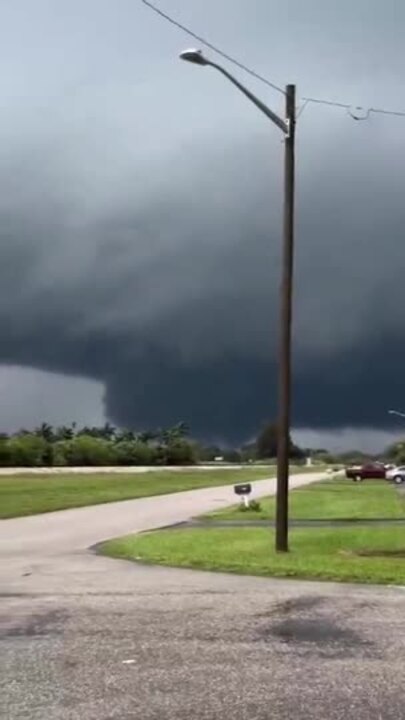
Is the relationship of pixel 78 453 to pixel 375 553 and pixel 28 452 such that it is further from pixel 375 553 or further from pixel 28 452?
pixel 375 553

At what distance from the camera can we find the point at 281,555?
19.0m

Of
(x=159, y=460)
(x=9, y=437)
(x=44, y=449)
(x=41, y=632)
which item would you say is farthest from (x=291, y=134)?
(x=159, y=460)

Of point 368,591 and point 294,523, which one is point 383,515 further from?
point 368,591

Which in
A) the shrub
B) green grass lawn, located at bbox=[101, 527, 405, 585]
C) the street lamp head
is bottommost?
green grass lawn, located at bbox=[101, 527, 405, 585]

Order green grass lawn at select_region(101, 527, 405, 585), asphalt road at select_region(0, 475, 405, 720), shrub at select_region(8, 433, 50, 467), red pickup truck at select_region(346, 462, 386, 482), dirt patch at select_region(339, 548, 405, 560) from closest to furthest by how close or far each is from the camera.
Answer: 1. asphalt road at select_region(0, 475, 405, 720)
2. green grass lawn at select_region(101, 527, 405, 585)
3. dirt patch at select_region(339, 548, 405, 560)
4. red pickup truck at select_region(346, 462, 386, 482)
5. shrub at select_region(8, 433, 50, 467)

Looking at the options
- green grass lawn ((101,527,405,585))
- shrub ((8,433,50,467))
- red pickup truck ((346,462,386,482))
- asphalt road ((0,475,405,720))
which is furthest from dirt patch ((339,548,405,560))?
shrub ((8,433,50,467))

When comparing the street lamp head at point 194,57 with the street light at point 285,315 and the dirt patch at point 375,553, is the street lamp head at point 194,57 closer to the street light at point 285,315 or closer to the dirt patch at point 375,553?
the street light at point 285,315

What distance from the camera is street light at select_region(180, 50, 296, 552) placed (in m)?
19.9

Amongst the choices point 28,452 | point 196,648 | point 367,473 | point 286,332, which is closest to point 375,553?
point 286,332

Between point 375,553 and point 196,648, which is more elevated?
point 375,553

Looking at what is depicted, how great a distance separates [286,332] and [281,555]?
4.16m

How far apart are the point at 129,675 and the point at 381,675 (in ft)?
6.18

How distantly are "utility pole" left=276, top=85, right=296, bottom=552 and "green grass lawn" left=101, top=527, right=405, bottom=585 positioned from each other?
83 cm

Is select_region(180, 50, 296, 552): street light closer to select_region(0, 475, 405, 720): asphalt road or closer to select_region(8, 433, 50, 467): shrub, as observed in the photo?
select_region(0, 475, 405, 720): asphalt road
